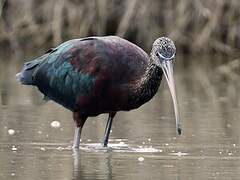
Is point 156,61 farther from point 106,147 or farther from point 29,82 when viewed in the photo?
point 29,82

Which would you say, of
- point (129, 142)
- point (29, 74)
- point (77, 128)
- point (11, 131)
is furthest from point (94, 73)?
point (11, 131)

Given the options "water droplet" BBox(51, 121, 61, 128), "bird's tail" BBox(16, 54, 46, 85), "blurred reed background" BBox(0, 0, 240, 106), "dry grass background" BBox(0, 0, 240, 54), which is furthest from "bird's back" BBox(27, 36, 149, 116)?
"dry grass background" BBox(0, 0, 240, 54)

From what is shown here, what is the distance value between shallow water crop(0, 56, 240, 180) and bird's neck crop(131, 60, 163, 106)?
502 millimetres

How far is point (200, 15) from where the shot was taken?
2273cm

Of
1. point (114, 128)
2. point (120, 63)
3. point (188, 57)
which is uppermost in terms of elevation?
point (120, 63)

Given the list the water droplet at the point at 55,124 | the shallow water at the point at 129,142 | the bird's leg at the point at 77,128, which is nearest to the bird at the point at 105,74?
the bird's leg at the point at 77,128

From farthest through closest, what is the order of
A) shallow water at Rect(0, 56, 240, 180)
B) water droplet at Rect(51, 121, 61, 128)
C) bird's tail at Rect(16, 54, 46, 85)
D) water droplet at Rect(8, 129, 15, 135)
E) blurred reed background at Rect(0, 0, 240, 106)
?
blurred reed background at Rect(0, 0, 240, 106), water droplet at Rect(51, 121, 61, 128), bird's tail at Rect(16, 54, 46, 85), water droplet at Rect(8, 129, 15, 135), shallow water at Rect(0, 56, 240, 180)

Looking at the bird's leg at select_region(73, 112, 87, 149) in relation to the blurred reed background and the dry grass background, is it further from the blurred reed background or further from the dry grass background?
the dry grass background

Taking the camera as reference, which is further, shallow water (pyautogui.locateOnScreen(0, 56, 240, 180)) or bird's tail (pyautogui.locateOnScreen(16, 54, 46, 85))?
bird's tail (pyautogui.locateOnScreen(16, 54, 46, 85))

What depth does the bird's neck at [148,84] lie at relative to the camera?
1034 cm

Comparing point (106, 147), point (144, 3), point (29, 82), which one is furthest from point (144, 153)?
point (144, 3)

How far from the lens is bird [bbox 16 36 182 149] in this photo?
10.4m

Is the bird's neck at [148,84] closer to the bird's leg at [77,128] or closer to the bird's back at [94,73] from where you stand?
the bird's back at [94,73]

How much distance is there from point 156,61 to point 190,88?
680 centimetres
